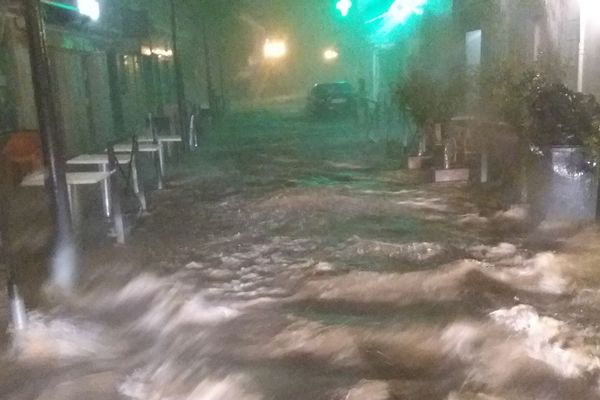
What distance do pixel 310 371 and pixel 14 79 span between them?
8517 mm

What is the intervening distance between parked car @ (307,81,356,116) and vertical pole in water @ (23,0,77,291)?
2103 centimetres

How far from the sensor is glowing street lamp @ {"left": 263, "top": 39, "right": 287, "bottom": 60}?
177ft

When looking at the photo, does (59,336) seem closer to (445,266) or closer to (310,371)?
(310,371)

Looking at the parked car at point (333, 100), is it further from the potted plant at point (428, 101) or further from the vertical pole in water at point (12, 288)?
the vertical pole in water at point (12, 288)

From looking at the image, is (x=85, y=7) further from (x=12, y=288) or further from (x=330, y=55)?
(x=330, y=55)

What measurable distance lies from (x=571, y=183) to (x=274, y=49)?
4830 cm

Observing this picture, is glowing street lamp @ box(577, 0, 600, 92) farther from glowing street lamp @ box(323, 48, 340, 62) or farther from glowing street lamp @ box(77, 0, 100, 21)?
glowing street lamp @ box(323, 48, 340, 62)

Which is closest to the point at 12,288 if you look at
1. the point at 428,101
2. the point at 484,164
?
the point at 484,164

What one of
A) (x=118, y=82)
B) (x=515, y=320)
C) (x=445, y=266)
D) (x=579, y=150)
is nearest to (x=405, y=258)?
(x=445, y=266)

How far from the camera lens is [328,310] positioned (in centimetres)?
621

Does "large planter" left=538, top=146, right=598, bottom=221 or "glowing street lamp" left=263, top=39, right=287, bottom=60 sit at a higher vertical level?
"glowing street lamp" left=263, top=39, right=287, bottom=60

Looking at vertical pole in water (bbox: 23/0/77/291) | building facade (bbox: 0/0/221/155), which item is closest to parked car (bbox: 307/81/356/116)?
building facade (bbox: 0/0/221/155)

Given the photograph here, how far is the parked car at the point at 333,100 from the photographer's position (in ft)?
90.5

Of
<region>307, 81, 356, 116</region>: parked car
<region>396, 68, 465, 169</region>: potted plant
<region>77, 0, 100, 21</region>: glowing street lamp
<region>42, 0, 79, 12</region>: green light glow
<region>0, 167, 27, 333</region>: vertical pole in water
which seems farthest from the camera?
<region>307, 81, 356, 116</region>: parked car
